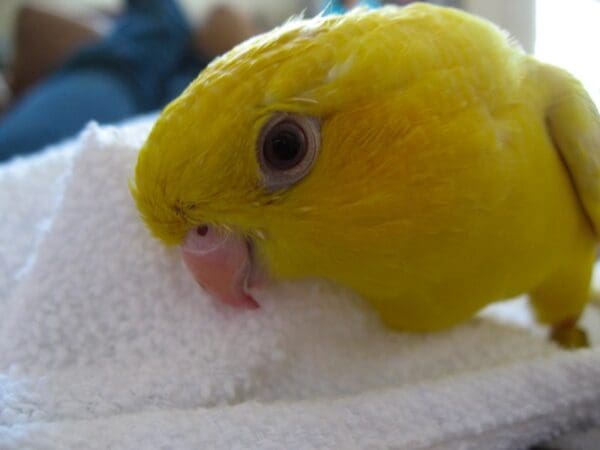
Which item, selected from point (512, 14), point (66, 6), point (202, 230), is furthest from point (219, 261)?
point (66, 6)

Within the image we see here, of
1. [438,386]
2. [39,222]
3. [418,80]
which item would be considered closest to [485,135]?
[418,80]

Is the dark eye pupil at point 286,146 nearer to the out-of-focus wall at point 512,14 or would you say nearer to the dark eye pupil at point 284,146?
the dark eye pupil at point 284,146

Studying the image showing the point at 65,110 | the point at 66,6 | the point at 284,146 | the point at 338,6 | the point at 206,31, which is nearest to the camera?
the point at 284,146

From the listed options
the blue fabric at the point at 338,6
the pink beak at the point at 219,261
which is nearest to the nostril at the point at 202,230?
the pink beak at the point at 219,261

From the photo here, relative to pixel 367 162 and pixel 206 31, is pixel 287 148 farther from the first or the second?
pixel 206 31

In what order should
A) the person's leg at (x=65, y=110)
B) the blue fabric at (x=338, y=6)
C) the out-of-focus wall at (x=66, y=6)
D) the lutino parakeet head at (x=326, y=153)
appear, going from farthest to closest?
the out-of-focus wall at (x=66, y=6)
the person's leg at (x=65, y=110)
the blue fabric at (x=338, y=6)
the lutino parakeet head at (x=326, y=153)

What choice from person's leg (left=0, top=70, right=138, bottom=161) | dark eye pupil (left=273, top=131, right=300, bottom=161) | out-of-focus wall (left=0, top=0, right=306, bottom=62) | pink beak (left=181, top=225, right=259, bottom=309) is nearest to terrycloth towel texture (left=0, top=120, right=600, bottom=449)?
pink beak (left=181, top=225, right=259, bottom=309)

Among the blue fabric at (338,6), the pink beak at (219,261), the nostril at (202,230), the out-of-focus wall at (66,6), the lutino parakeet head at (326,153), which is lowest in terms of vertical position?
the out-of-focus wall at (66,6)
